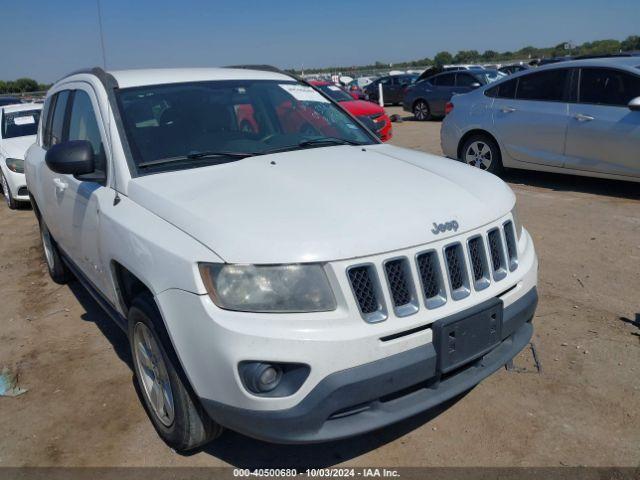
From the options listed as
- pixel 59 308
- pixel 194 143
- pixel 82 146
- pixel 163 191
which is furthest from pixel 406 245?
pixel 59 308

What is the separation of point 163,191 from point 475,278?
1.52 m

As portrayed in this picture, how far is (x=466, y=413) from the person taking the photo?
3.05 metres

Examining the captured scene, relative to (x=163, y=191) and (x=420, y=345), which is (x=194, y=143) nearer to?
(x=163, y=191)

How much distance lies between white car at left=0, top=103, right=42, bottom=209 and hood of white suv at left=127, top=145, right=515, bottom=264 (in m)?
7.17

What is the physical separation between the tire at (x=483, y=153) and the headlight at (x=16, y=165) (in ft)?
22.5

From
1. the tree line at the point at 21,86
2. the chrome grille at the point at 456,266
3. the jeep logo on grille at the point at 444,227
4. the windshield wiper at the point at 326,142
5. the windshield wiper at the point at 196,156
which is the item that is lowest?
the chrome grille at the point at 456,266

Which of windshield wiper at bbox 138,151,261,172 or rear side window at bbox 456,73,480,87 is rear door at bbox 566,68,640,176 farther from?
rear side window at bbox 456,73,480,87

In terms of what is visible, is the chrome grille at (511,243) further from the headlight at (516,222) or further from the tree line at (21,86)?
the tree line at (21,86)

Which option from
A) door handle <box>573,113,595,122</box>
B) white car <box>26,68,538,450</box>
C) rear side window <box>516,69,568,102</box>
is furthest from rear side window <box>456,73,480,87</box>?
white car <box>26,68,538,450</box>

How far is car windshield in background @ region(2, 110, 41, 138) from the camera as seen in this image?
9.90m

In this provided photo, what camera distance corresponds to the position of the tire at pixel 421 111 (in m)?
18.1

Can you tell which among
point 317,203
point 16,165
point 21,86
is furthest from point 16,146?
point 21,86

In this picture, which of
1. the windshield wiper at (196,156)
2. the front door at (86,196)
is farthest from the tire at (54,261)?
the windshield wiper at (196,156)

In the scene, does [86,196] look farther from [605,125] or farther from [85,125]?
[605,125]
